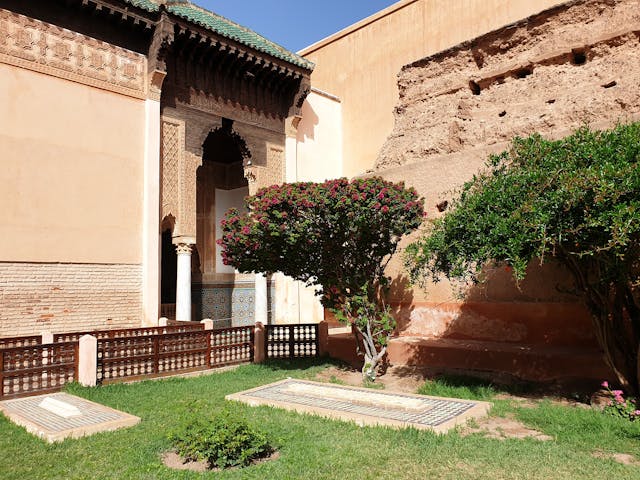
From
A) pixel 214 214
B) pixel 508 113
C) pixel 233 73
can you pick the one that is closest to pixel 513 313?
pixel 508 113

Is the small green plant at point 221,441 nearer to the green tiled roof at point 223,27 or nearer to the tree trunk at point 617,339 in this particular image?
the tree trunk at point 617,339

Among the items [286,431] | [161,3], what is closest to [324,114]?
[161,3]

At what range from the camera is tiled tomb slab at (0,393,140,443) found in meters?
4.81

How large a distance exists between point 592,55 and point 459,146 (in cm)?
232

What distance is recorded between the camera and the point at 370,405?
5570mm

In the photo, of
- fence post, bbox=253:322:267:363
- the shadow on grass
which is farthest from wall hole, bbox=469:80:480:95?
fence post, bbox=253:322:267:363

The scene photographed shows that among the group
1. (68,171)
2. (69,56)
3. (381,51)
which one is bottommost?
(68,171)

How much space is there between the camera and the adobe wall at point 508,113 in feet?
24.3

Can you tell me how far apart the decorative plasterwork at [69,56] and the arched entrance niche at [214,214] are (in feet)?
13.4

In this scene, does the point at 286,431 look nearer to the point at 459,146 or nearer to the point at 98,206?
the point at 459,146

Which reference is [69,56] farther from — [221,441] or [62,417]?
[221,441]

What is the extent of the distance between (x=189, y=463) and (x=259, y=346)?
17.2 ft

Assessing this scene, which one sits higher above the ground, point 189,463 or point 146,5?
point 146,5

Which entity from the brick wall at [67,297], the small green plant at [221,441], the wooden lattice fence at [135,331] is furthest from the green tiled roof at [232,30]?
the small green plant at [221,441]
